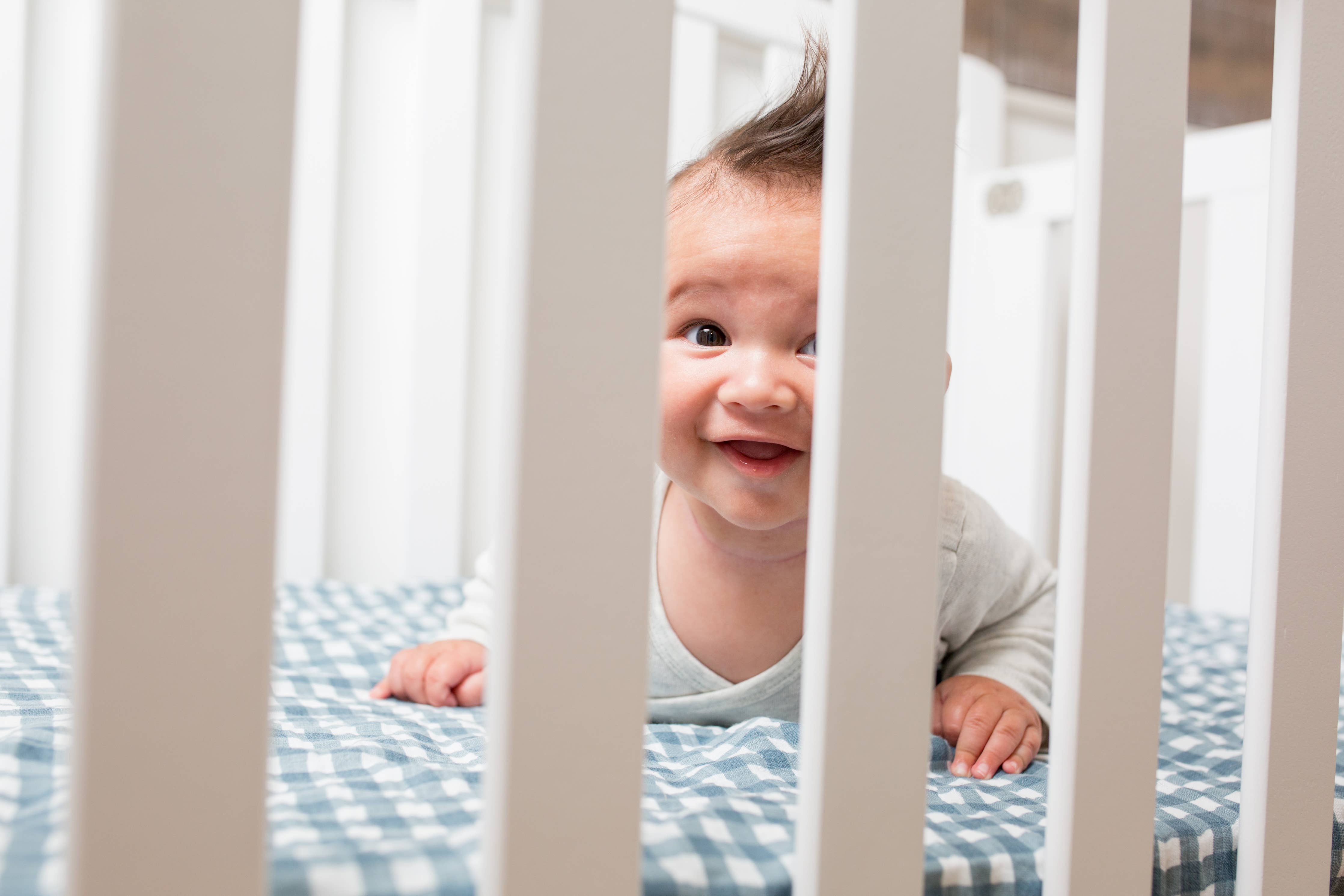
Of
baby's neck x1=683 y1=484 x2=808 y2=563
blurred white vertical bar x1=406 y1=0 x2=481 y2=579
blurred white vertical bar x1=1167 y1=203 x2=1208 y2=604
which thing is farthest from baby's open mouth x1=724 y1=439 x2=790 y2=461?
blurred white vertical bar x1=1167 y1=203 x2=1208 y2=604

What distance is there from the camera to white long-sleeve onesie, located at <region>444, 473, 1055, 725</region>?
2.57 ft

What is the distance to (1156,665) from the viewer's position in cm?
46

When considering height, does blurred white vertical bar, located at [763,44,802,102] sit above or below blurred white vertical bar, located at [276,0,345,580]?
above

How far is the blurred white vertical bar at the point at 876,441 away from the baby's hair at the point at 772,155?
0.88 feet

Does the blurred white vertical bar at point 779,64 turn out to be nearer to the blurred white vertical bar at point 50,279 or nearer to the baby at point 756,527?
the baby at point 756,527

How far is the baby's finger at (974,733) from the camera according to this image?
2.10ft

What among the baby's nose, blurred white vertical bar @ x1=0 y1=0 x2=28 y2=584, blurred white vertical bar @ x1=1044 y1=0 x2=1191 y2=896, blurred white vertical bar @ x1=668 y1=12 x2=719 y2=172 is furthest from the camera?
blurred white vertical bar @ x1=668 y1=12 x2=719 y2=172

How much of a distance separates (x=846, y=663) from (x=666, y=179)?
185 millimetres

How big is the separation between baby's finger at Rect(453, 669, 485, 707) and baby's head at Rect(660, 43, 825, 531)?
0.22 m

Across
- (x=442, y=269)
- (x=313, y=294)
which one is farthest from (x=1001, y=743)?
(x=313, y=294)

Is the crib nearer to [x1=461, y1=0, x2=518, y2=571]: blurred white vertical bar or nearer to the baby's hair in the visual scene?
the baby's hair

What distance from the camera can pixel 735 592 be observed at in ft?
2.64

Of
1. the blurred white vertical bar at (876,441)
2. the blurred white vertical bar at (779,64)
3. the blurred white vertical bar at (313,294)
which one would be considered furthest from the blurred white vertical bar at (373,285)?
the blurred white vertical bar at (876,441)

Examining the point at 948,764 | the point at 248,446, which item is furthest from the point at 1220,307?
the point at 248,446
